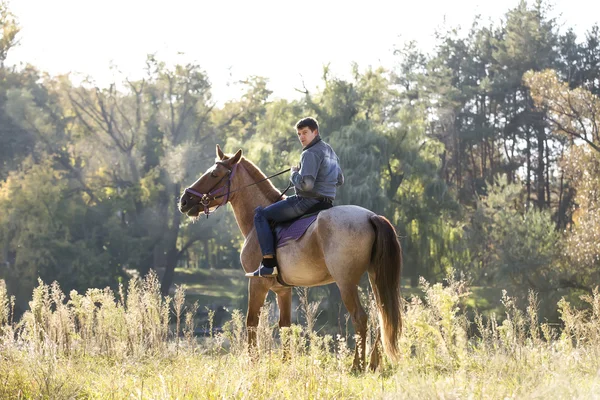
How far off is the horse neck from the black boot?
2.63ft

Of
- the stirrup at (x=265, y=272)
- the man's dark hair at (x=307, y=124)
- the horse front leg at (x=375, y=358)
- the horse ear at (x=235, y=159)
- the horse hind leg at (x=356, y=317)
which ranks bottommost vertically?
the horse front leg at (x=375, y=358)

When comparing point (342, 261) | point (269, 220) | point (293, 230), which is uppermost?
point (269, 220)

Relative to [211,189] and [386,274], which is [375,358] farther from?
[211,189]

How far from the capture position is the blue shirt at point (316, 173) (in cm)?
820

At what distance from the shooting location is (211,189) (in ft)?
30.3

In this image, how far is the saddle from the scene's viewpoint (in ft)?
27.4

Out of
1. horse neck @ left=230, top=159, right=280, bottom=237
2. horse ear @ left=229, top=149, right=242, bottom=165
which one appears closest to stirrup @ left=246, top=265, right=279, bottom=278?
horse neck @ left=230, top=159, right=280, bottom=237

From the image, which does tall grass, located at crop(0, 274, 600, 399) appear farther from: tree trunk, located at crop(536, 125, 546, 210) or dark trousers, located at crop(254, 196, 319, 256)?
tree trunk, located at crop(536, 125, 546, 210)

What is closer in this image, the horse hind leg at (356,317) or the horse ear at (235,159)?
the horse hind leg at (356,317)

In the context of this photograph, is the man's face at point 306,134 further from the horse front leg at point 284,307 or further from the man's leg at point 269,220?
the horse front leg at point 284,307

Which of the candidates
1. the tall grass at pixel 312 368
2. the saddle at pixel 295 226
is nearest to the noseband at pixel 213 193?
the saddle at pixel 295 226

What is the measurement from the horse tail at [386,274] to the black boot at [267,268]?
1.14m

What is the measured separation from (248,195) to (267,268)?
1.08 m

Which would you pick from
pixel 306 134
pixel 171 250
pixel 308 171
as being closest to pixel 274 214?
pixel 308 171
